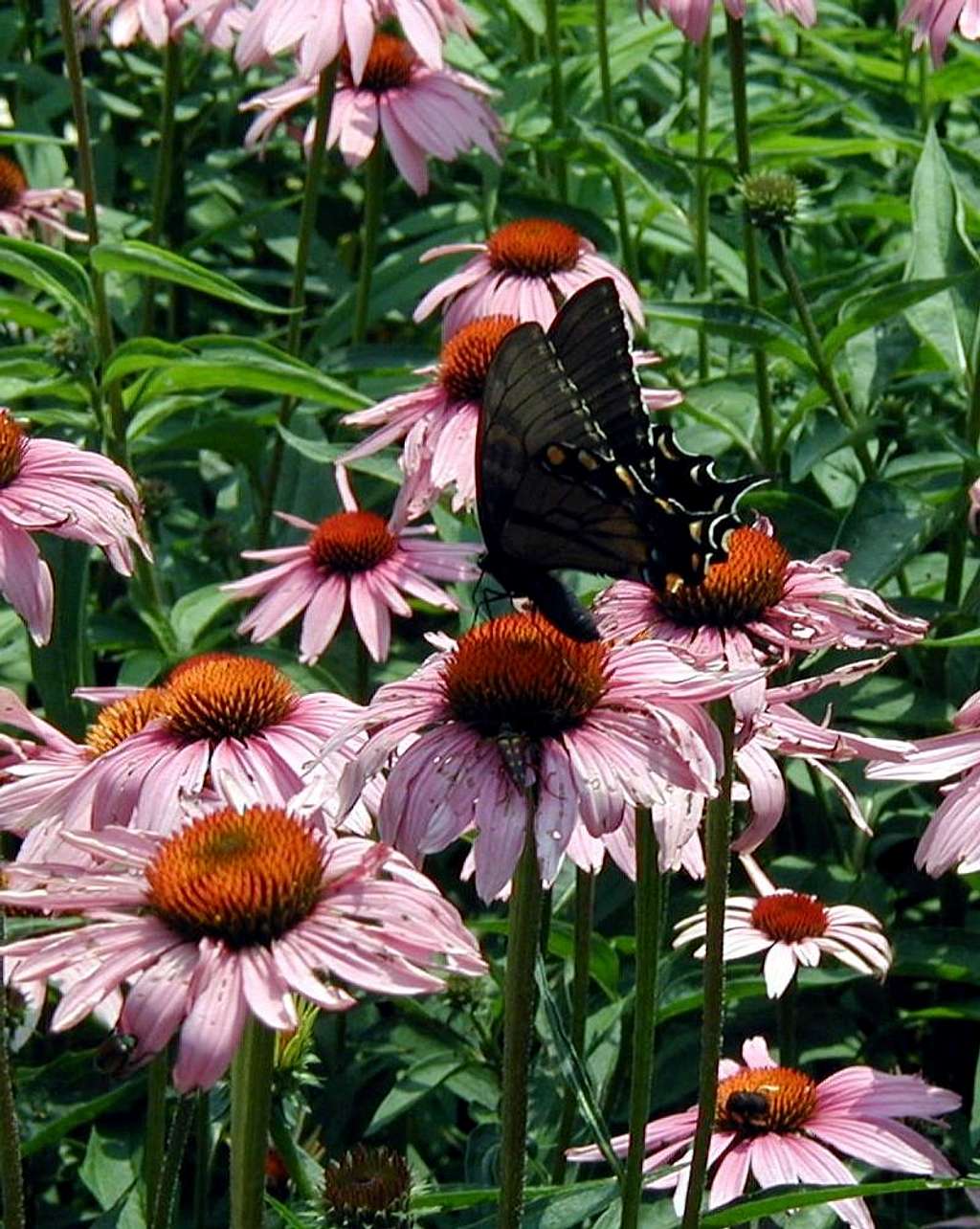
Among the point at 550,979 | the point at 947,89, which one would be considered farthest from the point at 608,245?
the point at 550,979

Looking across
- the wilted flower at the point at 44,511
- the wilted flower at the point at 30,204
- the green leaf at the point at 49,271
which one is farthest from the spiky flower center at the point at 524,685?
the wilted flower at the point at 30,204

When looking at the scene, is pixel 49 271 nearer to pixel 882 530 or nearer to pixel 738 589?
pixel 882 530

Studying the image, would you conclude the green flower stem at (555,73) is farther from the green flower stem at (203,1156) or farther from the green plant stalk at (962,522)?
the green flower stem at (203,1156)

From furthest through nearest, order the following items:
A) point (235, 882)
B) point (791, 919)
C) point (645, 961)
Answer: point (791, 919) → point (645, 961) → point (235, 882)

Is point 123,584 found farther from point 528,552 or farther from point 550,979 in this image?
point 528,552

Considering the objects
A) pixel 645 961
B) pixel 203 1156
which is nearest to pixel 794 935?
pixel 645 961

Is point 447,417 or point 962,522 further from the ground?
point 447,417
